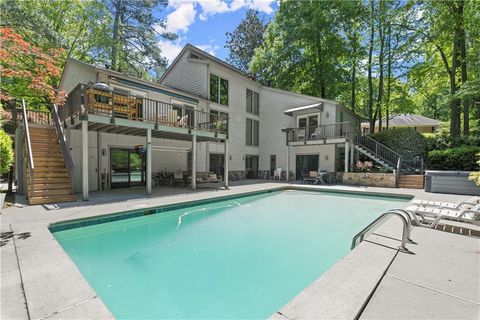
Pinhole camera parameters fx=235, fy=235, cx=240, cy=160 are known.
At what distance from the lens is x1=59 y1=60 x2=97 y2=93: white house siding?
11.1 metres

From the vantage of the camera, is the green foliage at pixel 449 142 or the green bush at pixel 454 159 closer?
the green bush at pixel 454 159

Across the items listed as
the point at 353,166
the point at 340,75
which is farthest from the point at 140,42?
the point at 353,166

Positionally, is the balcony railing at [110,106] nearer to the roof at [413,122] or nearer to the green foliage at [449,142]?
the green foliage at [449,142]

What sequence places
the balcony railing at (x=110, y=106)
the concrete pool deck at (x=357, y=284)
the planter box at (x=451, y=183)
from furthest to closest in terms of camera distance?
the planter box at (x=451, y=183), the balcony railing at (x=110, y=106), the concrete pool deck at (x=357, y=284)

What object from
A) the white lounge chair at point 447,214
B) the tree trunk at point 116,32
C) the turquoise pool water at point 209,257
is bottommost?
the turquoise pool water at point 209,257

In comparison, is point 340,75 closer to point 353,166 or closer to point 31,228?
point 353,166

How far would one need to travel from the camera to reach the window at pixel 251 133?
18594mm

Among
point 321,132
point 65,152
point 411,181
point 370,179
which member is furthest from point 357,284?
point 321,132

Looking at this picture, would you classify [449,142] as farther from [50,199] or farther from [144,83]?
[50,199]

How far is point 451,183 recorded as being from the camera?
35.9ft

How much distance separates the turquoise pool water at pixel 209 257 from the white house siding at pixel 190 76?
9683 millimetres

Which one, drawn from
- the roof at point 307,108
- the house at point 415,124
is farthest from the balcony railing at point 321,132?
the house at point 415,124

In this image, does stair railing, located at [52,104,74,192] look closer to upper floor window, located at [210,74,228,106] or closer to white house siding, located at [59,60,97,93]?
white house siding, located at [59,60,97,93]

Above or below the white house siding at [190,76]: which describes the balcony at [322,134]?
below
